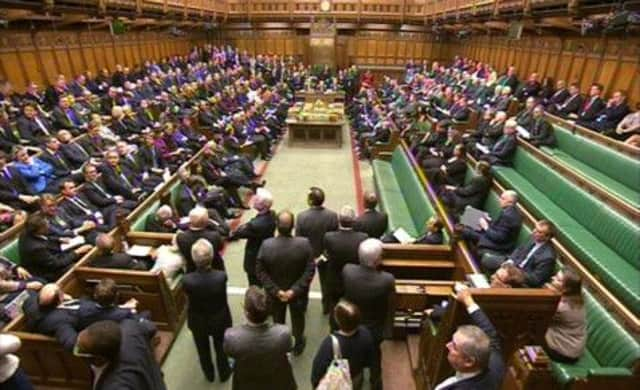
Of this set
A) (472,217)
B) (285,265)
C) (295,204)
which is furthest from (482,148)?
(285,265)

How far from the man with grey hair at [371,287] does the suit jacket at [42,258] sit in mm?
2881

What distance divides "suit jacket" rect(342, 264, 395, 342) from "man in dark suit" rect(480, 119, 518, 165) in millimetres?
4388

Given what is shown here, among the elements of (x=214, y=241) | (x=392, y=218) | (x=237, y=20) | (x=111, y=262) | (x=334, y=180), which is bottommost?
(x=334, y=180)

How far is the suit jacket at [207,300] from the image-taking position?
2906mm

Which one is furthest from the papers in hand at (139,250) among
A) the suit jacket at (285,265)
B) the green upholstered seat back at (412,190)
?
the green upholstered seat back at (412,190)

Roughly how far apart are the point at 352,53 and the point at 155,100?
39.3 feet

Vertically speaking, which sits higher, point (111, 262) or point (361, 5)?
point (361, 5)

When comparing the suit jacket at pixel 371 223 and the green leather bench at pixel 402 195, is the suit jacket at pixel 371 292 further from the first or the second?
the green leather bench at pixel 402 195

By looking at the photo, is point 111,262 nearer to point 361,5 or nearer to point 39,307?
point 39,307

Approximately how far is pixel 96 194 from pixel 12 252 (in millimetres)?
1523

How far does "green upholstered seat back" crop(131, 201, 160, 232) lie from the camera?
4664 millimetres

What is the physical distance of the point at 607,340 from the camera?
276cm

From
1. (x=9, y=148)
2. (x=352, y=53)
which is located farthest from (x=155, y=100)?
(x=352, y=53)

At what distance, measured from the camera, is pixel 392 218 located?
549 centimetres
